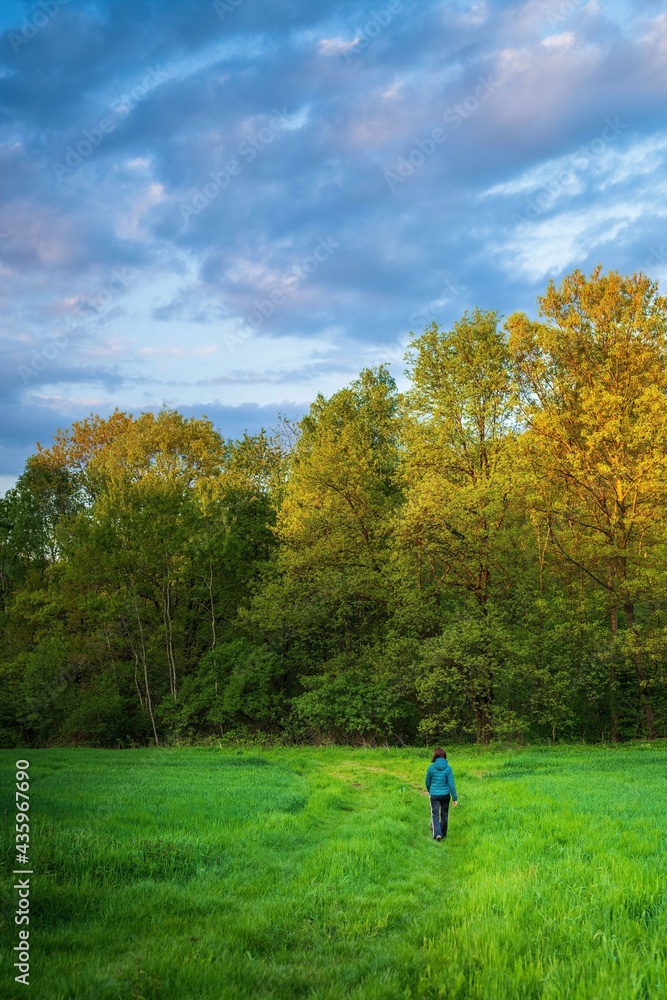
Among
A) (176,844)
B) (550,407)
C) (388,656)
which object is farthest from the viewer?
(388,656)

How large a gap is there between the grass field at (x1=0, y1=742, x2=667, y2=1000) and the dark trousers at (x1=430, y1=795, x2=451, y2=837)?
27 centimetres

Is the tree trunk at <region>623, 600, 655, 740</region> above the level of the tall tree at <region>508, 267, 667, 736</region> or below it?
below

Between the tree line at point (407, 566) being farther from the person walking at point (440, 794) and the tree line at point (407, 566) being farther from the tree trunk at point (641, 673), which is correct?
the person walking at point (440, 794)

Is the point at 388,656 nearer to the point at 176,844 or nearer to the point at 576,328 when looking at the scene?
the point at 576,328

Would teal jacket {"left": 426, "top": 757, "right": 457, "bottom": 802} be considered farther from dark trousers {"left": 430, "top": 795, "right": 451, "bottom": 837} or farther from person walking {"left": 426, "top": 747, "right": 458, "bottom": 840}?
Result: dark trousers {"left": 430, "top": 795, "right": 451, "bottom": 837}

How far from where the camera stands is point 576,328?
85.4 ft

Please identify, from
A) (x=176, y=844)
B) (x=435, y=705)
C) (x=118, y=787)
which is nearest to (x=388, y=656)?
(x=435, y=705)

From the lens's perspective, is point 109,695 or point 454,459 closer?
point 454,459

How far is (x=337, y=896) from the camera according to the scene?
23.3 ft

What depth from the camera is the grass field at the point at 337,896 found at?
4.67 metres

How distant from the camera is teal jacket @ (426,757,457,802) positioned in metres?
11.3

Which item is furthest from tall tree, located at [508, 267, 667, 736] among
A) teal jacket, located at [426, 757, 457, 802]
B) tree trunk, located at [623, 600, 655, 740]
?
teal jacket, located at [426, 757, 457, 802]

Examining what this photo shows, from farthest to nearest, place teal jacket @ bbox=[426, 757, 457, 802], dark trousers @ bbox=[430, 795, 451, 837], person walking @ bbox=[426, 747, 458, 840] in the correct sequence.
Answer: teal jacket @ bbox=[426, 757, 457, 802] < person walking @ bbox=[426, 747, 458, 840] < dark trousers @ bbox=[430, 795, 451, 837]

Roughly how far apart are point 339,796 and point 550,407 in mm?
17832
